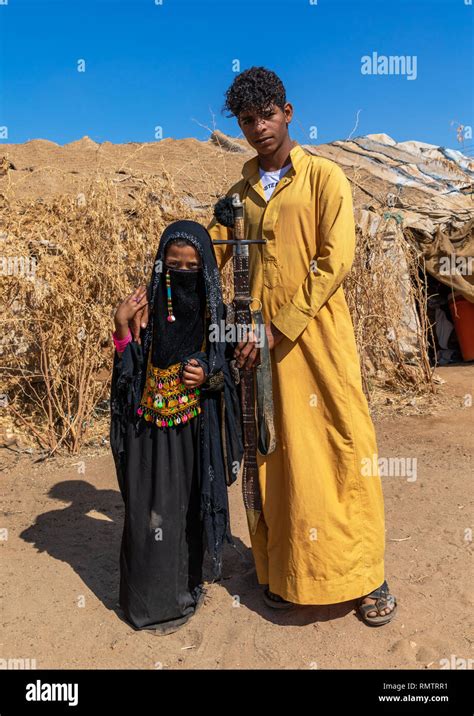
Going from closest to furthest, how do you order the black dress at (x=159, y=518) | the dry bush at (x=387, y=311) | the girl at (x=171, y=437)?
the girl at (x=171, y=437) < the black dress at (x=159, y=518) < the dry bush at (x=387, y=311)

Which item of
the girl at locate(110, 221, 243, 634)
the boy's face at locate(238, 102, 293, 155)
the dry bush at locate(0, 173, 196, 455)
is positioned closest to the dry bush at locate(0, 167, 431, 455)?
the dry bush at locate(0, 173, 196, 455)

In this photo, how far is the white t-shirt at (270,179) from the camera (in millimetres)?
2686

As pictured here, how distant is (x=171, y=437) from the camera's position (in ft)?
8.74

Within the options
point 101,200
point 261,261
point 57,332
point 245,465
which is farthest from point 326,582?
point 101,200

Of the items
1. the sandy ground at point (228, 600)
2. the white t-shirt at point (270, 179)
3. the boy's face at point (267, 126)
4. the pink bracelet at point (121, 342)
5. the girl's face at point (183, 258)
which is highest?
the boy's face at point (267, 126)

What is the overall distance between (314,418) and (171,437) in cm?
58

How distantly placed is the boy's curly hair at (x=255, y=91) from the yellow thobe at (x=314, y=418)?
23 centimetres

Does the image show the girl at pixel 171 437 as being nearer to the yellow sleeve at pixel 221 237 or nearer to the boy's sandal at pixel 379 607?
the yellow sleeve at pixel 221 237

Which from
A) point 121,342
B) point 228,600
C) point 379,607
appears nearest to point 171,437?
point 121,342

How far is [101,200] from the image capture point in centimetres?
512

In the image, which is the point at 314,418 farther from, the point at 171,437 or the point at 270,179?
the point at 270,179

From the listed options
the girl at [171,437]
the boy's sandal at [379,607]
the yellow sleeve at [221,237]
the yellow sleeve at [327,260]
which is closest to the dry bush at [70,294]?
the yellow sleeve at [221,237]
